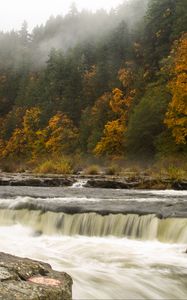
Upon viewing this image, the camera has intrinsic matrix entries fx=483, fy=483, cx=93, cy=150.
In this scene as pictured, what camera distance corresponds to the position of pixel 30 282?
6.14 m

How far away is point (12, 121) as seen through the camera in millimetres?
85562

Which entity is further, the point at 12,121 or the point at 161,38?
the point at 12,121

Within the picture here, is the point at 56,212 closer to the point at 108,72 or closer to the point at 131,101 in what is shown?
the point at 131,101

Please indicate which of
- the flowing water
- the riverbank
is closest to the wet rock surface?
the riverbank

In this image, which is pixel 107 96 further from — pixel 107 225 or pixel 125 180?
pixel 107 225

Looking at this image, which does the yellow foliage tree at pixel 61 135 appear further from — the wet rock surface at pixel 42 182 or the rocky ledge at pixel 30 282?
the rocky ledge at pixel 30 282

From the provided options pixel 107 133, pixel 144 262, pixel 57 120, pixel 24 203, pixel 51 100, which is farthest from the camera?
pixel 51 100

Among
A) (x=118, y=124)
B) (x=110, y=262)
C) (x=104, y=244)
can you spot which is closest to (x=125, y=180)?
(x=104, y=244)

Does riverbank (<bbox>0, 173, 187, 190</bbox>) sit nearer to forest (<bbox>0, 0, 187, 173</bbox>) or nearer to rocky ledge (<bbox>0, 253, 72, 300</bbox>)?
forest (<bbox>0, 0, 187, 173</bbox>)

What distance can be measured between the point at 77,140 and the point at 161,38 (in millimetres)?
17368

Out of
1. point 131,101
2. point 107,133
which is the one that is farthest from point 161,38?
point 107,133

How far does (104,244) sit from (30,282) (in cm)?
684

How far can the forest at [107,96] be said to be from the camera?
37719 mm

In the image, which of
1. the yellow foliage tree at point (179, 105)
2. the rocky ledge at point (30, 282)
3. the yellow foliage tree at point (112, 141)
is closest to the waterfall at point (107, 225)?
the rocky ledge at point (30, 282)
